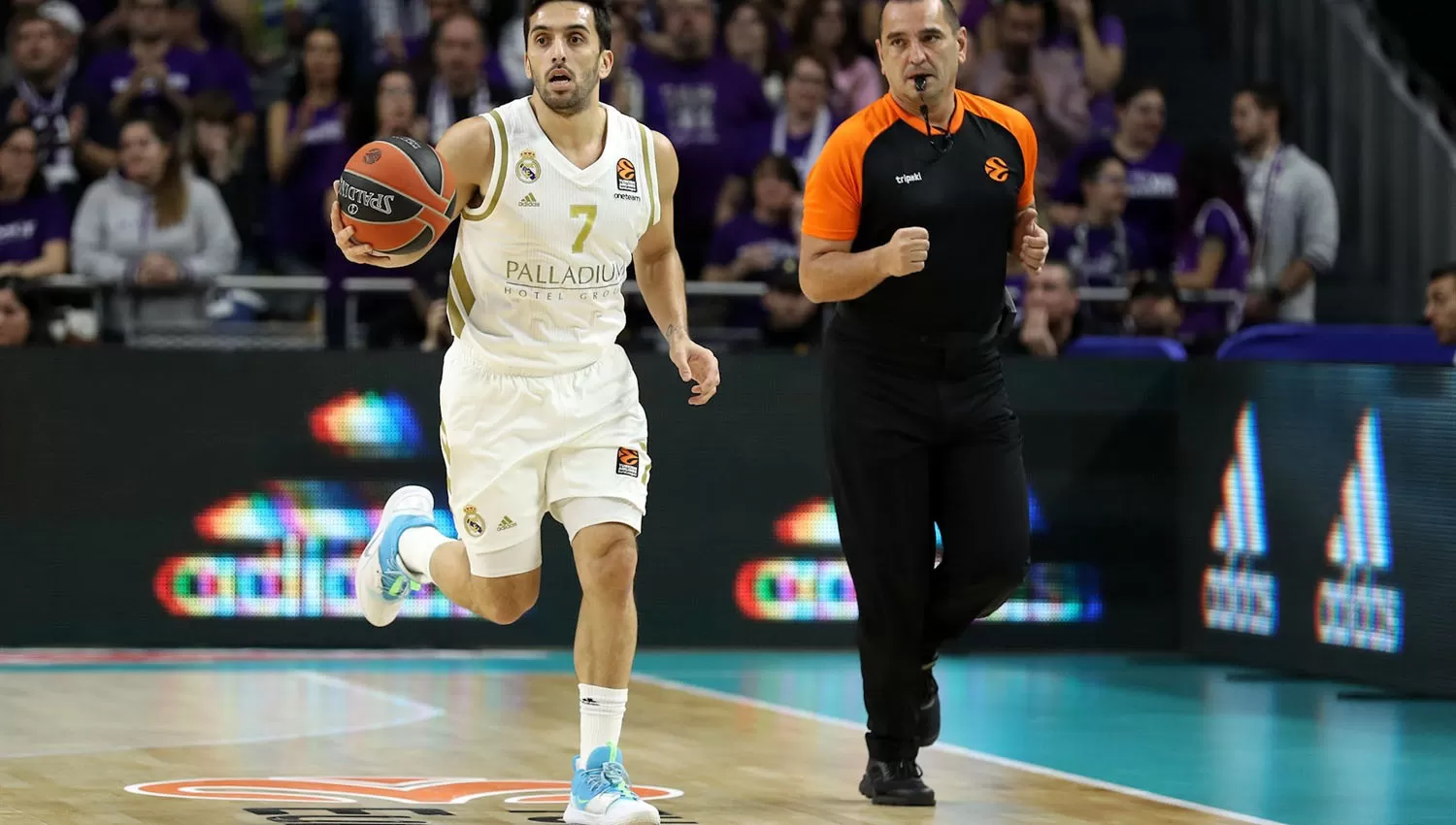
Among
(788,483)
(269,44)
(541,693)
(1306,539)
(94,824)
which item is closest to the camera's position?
(94,824)

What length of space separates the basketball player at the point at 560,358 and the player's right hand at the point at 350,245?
2.4 inches

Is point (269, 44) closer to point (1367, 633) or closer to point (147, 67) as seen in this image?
point (147, 67)

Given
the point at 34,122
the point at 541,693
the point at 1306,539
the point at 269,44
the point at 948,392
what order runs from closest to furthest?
the point at 948,392
the point at 541,693
the point at 1306,539
the point at 34,122
the point at 269,44

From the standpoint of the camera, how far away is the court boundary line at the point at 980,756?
7000mm

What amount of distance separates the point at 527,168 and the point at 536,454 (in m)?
0.83

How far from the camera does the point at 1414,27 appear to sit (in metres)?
17.4

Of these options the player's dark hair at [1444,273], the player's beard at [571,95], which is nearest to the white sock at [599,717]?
the player's beard at [571,95]

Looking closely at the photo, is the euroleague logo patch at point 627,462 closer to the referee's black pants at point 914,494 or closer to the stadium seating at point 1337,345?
the referee's black pants at point 914,494

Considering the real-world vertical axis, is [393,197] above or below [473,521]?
above

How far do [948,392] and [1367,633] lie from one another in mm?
3785

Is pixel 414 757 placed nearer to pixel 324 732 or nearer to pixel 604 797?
pixel 324 732

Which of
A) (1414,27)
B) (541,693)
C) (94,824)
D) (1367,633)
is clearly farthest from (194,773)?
(1414,27)

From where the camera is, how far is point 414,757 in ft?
25.5

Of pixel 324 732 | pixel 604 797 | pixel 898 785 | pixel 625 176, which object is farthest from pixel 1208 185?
pixel 604 797
